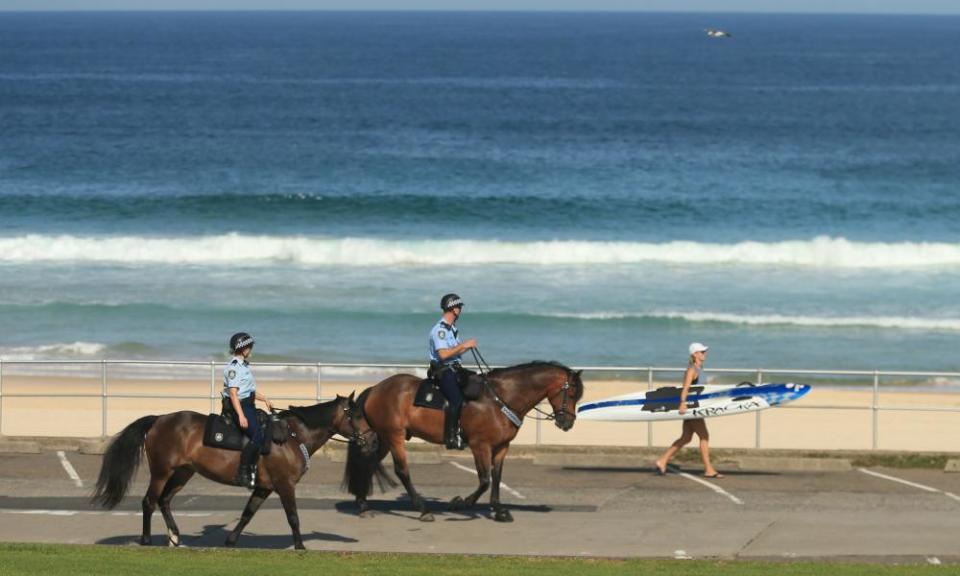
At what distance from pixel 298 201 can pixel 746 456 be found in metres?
37.7

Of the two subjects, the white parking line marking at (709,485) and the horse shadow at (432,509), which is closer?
the horse shadow at (432,509)

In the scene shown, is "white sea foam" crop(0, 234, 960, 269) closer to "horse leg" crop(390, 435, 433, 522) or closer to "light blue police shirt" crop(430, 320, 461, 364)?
"light blue police shirt" crop(430, 320, 461, 364)

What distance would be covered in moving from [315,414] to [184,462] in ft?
4.65

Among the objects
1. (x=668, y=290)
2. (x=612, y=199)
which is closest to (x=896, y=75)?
(x=612, y=199)

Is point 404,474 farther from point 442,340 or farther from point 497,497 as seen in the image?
point 442,340

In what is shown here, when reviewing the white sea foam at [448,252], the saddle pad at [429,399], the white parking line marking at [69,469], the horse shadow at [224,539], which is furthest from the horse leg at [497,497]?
the white sea foam at [448,252]

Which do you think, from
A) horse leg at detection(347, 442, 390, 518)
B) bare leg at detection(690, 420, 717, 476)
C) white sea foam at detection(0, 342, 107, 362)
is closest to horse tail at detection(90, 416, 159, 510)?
horse leg at detection(347, 442, 390, 518)

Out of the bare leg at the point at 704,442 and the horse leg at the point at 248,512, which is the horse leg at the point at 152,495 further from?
the bare leg at the point at 704,442

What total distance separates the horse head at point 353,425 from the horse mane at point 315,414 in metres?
0.07

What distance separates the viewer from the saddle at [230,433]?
15.1m

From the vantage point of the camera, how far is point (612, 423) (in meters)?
24.8

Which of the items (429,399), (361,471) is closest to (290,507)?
(361,471)

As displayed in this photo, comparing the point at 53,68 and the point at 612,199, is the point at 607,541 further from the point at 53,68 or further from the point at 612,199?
the point at 53,68

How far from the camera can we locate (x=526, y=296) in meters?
40.1
